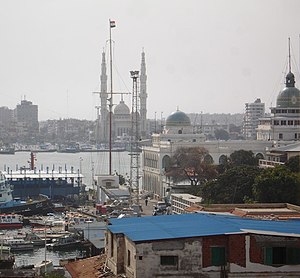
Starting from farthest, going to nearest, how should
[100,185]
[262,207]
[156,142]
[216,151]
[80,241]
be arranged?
[156,142] → [216,151] → [100,185] → [80,241] → [262,207]

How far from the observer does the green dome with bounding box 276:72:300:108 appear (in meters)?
31.7

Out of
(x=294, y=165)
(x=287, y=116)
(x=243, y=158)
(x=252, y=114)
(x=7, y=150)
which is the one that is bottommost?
(x=7, y=150)

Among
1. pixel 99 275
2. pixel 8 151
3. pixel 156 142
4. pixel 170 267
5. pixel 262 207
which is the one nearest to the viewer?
pixel 170 267

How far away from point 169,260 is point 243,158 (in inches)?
786

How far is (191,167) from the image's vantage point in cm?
2748

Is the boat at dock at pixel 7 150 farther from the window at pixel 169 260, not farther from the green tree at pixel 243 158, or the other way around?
the window at pixel 169 260

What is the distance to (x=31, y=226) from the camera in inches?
893

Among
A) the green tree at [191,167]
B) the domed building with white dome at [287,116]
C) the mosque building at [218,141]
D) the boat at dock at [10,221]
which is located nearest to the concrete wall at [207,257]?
the boat at dock at [10,221]

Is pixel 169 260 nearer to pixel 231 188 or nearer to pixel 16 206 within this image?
pixel 231 188

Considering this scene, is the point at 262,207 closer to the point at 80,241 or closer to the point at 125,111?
the point at 80,241

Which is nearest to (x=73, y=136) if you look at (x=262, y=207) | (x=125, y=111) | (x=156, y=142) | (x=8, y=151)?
(x=8, y=151)

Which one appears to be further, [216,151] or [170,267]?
[216,151]

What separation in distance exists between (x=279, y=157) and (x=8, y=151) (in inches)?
2417

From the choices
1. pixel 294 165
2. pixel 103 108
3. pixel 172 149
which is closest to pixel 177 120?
pixel 172 149
